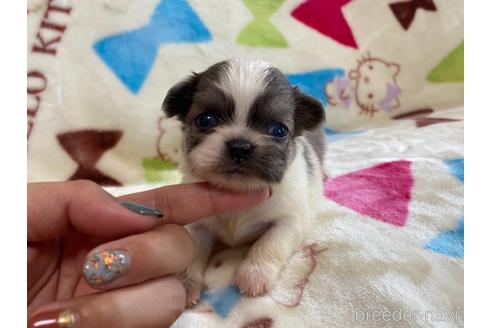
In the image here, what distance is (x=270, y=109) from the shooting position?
1.89 m

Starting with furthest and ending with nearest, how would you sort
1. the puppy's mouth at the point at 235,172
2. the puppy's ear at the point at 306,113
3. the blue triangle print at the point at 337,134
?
the blue triangle print at the point at 337,134 → the puppy's ear at the point at 306,113 → the puppy's mouth at the point at 235,172

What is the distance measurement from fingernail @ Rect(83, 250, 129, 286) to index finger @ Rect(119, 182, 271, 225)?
0.31 m

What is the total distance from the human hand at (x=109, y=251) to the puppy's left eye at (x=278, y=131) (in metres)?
0.38

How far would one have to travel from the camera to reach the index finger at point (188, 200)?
5.02 ft

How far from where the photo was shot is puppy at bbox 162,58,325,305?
1.67 metres

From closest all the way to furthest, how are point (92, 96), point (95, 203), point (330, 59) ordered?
point (95, 203) < point (92, 96) < point (330, 59)

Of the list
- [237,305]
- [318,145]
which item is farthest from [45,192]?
[318,145]

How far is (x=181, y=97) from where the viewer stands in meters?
2.13

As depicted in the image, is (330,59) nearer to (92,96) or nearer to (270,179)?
(92,96)

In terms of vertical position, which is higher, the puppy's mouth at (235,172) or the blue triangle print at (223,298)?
the puppy's mouth at (235,172)

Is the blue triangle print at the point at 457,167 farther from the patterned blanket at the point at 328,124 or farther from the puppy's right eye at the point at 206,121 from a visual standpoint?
the puppy's right eye at the point at 206,121

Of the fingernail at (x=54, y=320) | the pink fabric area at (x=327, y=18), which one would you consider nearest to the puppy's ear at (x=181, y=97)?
the fingernail at (x=54, y=320)

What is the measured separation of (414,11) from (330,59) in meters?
0.84

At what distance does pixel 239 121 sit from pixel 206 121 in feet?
0.46
